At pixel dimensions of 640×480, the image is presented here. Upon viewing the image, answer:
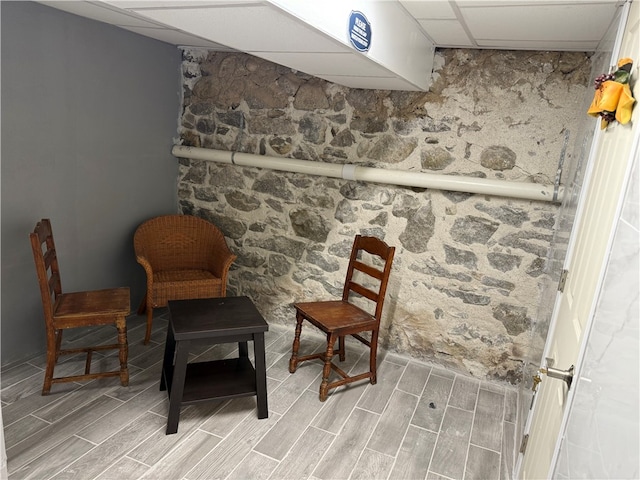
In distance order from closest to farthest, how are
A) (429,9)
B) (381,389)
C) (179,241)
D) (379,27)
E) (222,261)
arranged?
(379,27) → (429,9) → (381,389) → (222,261) → (179,241)

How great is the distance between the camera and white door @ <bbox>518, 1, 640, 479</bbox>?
41.8 inches

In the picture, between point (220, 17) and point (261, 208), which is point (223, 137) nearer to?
point (261, 208)

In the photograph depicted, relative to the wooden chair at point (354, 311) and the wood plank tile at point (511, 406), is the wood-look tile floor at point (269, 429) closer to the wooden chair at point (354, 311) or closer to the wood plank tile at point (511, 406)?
the wood plank tile at point (511, 406)

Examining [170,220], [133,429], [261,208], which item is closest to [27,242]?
[170,220]

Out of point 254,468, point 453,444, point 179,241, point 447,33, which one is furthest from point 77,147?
point 453,444

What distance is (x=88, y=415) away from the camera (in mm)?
2314

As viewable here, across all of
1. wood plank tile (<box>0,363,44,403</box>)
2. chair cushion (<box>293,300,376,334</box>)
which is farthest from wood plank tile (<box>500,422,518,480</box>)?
wood plank tile (<box>0,363,44,403</box>)

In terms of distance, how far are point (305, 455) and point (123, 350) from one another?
3.71 ft

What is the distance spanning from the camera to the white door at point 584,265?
1.06m

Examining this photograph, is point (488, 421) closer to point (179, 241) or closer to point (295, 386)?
point (295, 386)

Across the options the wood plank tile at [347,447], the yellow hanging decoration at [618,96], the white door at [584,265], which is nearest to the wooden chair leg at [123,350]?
the wood plank tile at [347,447]

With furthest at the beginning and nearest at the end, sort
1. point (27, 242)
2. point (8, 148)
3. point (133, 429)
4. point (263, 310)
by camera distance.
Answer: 1. point (263, 310)
2. point (27, 242)
3. point (8, 148)
4. point (133, 429)

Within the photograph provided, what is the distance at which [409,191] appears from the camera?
2.95m

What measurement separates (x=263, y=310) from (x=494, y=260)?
5.83 feet
